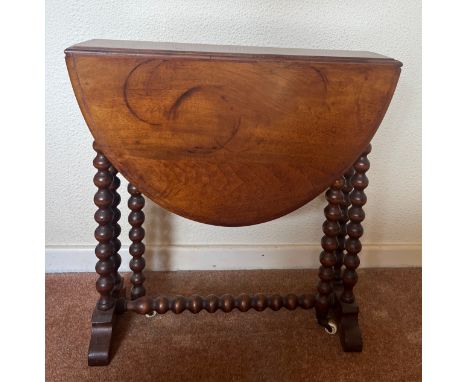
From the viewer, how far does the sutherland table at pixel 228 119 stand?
101 centimetres

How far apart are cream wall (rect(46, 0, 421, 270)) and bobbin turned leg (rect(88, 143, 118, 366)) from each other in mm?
337

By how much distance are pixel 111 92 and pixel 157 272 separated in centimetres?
86

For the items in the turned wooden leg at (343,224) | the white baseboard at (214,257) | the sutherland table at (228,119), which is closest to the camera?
the sutherland table at (228,119)

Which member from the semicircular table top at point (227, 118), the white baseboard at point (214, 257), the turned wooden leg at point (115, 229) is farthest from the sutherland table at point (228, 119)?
the white baseboard at point (214, 257)

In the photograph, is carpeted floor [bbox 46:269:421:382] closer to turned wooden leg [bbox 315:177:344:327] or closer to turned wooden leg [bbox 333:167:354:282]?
turned wooden leg [bbox 315:177:344:327]

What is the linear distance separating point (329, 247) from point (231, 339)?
42 cm

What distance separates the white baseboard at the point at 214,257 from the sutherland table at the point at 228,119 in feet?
1.84

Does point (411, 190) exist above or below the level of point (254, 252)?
above

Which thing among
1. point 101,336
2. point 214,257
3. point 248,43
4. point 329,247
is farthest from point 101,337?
point 248,43

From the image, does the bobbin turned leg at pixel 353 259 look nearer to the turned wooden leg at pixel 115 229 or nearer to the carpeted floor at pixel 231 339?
the carpeted floor at pixel 231 339

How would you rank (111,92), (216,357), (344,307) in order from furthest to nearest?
(344,307)
(216,357)
(111,92)

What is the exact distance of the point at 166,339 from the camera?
134 centimetres

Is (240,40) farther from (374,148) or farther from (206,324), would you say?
(206,324)

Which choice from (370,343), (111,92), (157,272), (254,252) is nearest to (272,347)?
(370,343)
